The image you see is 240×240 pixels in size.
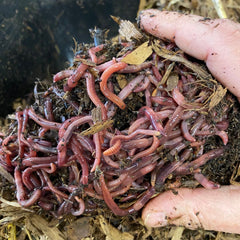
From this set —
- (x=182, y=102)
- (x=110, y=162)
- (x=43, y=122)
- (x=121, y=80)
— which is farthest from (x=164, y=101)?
(x=43, y=122)

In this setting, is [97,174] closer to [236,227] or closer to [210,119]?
[210,119]

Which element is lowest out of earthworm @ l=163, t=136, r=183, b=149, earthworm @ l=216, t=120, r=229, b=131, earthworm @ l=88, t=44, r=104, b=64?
earthworm @ l=216, t=120, r=229, b=131

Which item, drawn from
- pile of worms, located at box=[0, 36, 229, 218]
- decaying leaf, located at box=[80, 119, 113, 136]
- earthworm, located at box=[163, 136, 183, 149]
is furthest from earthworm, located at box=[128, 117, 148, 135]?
earthworm, located at box=[163, 136, 183, 149]

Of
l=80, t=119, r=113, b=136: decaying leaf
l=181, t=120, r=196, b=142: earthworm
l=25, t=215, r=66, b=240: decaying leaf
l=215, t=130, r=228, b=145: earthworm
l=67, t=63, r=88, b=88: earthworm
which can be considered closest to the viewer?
l=80, t=119, r=113, b=136: decaying leaf

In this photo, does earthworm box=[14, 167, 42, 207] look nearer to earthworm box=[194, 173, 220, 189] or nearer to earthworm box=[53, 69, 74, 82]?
earthworm box=[53, 69, 74, 82]

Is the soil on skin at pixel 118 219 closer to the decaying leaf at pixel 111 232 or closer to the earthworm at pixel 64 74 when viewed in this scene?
the decaying leaf at pixel 111 232

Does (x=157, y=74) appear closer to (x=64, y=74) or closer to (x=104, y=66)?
(x=104, y=66)

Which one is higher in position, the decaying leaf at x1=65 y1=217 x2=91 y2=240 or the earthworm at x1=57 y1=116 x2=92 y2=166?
the earthworm at x1=57 y1=116 x2=92 y2=166
